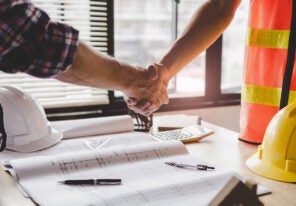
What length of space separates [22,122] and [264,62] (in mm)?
754

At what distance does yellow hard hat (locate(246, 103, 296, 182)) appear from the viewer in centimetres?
105

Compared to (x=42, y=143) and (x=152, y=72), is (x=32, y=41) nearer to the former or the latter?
(x=42, y=143)

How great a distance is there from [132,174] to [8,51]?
16.4 inches

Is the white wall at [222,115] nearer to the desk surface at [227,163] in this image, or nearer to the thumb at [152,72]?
the desk surface at [227,163]

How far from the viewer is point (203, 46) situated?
5.16 feet

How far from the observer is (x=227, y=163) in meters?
1.18

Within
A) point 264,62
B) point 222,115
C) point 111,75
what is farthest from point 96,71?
point 222,115

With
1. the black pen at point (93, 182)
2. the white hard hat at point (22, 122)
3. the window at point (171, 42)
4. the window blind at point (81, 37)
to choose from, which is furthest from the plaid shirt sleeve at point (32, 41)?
the window at point (171, 42)

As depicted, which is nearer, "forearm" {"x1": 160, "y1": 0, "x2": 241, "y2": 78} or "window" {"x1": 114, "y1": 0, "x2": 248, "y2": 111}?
"forearm" {"x1": 160, "y1": 0, "x2": 241, "y2": 78}

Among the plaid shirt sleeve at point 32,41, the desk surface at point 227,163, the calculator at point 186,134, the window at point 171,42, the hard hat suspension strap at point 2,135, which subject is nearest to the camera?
the plaid shirt sleeve at point 32,41

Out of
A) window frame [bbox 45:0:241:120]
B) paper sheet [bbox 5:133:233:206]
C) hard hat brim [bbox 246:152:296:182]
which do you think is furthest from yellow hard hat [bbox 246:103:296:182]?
window frame [bbox 45:0:241:120]

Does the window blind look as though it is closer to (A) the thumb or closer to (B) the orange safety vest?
(A) the thumb

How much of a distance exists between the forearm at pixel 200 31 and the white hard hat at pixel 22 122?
1.73 feet

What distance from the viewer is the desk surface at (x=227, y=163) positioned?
924mm
